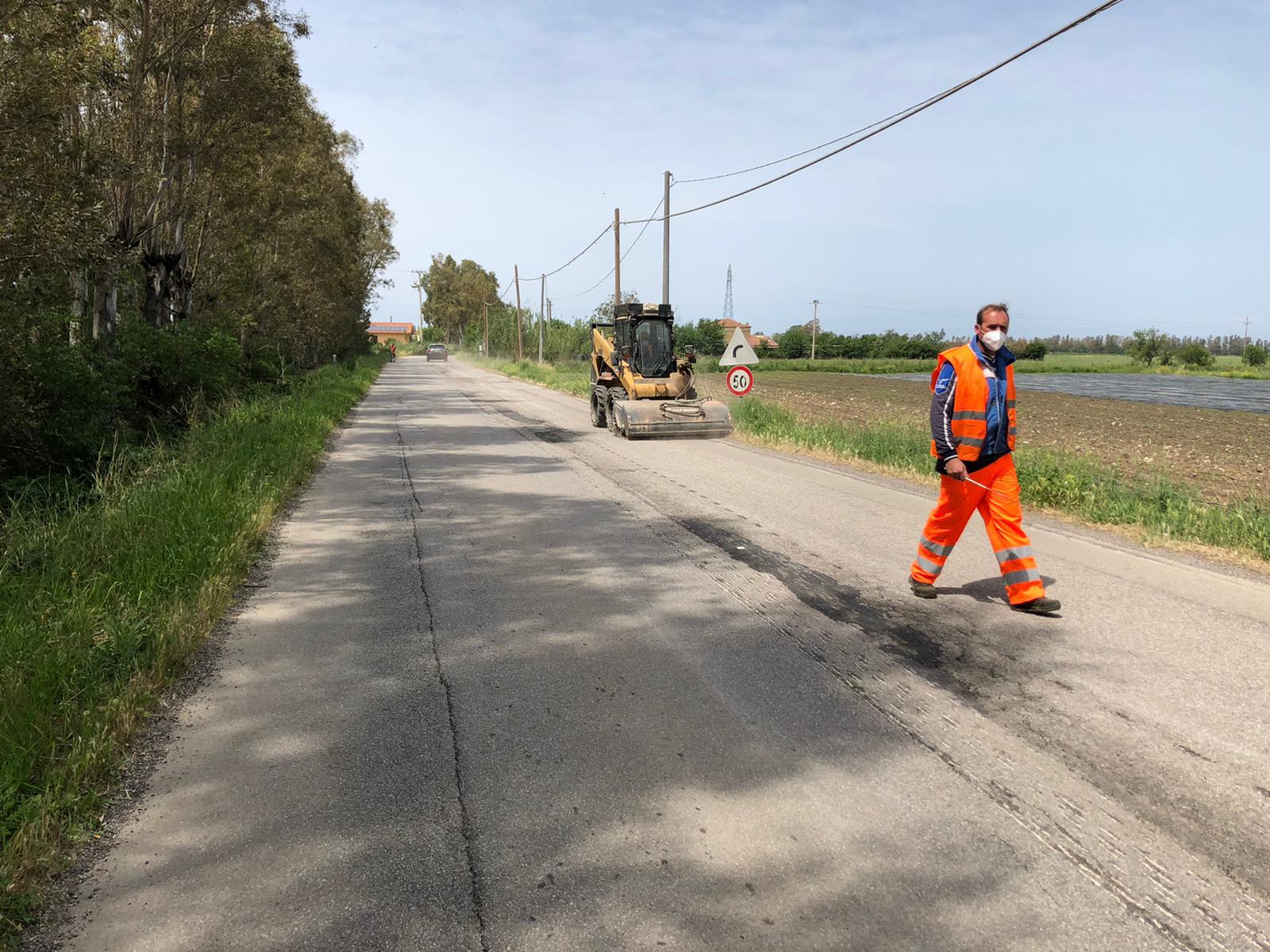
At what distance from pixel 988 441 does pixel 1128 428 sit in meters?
22.4

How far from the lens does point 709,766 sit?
3.42 metres

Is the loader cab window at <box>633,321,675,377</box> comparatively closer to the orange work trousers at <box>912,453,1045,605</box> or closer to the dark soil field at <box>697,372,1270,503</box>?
the dark soil field at <box>697,372,1270,503</box>

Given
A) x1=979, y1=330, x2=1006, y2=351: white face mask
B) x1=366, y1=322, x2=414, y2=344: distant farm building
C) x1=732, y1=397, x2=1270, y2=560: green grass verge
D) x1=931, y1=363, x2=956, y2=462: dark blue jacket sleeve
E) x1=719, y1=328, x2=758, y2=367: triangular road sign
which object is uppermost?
x1=366, y1=322, x2=414, y2=344: distant farm building

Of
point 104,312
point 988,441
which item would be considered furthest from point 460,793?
point 104,312

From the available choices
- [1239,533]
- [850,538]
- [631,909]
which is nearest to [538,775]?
[631,909]

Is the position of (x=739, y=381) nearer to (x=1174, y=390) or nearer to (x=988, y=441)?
(x=988, y=441)

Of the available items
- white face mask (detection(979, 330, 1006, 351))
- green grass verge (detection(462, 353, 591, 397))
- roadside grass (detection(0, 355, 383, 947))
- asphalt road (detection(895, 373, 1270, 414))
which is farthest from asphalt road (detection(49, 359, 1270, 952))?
asphalt road (detection(895, 373, 1270, 414))

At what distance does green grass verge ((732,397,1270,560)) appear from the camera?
754 cm

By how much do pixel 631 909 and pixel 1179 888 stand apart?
1.71 m

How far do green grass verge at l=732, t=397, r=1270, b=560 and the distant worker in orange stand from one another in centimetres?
304

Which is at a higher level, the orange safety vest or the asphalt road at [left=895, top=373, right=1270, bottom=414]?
the orange safety vest

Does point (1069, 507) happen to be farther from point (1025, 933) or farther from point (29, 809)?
point (29, 809)

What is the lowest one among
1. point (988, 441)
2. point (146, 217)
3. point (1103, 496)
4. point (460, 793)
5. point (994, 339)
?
point (460, 793)

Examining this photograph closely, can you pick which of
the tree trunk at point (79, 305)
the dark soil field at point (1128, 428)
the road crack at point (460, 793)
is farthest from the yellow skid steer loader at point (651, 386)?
the road crack at point (460, 793)
